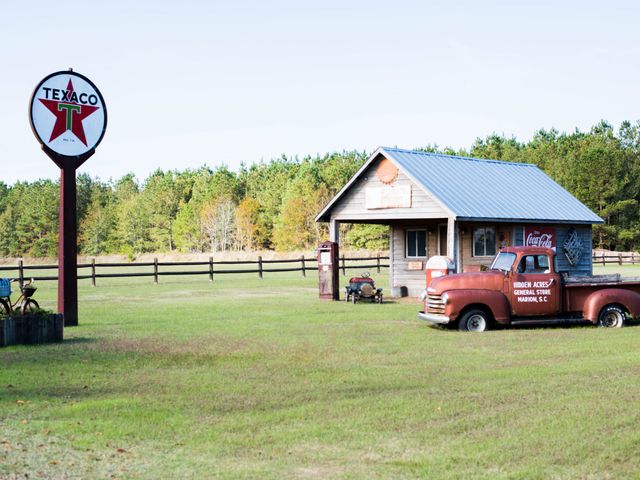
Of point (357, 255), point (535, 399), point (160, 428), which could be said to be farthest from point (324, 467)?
point (357, 255)

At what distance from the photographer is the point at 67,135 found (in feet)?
62.3

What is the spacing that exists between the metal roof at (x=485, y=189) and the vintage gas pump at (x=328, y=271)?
77.8 inches

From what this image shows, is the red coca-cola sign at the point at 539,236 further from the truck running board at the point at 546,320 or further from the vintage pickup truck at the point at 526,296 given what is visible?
the truck running board at the point at 546,320

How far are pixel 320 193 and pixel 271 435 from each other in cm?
8129

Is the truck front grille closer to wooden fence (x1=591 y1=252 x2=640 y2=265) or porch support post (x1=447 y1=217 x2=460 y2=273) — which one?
porch support post (x1=447 y1=217 x2=460 y2=273)

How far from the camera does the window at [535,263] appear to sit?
58.7 feet

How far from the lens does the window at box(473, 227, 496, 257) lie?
28.3 meters

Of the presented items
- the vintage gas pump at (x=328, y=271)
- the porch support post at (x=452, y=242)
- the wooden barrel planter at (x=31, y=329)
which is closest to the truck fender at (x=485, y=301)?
the porch support post at (x=452, y=242)

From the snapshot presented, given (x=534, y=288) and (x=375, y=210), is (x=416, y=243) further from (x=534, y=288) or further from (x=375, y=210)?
(x=534, y=288)

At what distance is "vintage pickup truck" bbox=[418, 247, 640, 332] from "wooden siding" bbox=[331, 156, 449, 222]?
7.23 metres

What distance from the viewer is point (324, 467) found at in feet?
22.3

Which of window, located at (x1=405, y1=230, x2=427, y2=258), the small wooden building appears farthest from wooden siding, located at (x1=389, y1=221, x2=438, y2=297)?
window, located at (x1=405, y1=230, x2=427, y2=258)

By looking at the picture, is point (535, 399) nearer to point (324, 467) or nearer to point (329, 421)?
point (329, 421)

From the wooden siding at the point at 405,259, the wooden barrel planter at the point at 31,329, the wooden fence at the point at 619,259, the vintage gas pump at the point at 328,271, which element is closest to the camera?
the wooden barrel planter at the point at 31,329
